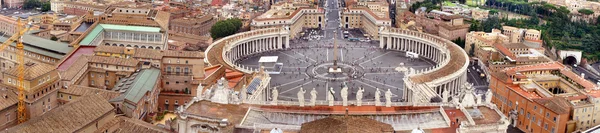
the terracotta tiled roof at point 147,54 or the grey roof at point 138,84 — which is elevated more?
the terracotta tiled roof at point 147,54

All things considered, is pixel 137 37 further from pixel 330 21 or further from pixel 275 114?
pixel 330 21

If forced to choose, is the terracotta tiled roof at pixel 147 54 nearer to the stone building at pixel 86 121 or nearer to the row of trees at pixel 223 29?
the stone building at pixel 86 121

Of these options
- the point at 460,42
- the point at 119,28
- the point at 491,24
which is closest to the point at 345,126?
the point at 119,28

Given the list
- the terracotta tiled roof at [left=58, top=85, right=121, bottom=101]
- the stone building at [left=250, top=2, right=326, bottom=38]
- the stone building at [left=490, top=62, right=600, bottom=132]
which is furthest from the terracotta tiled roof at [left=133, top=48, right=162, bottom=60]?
the stone building at [left=250, top=2, right=326, bottom=38]

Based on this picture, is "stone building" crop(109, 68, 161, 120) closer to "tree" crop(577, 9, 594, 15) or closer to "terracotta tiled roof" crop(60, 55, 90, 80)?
"terracotta tiled roof" crop(60, 55, 90, 80)

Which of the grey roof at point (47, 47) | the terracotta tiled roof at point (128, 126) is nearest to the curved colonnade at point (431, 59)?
the terracotta tiled roof at point (128, 126)

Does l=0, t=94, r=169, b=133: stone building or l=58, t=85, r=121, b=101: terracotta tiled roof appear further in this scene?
l=58, t=85, r=121, b=101: terracotta tiled roof
